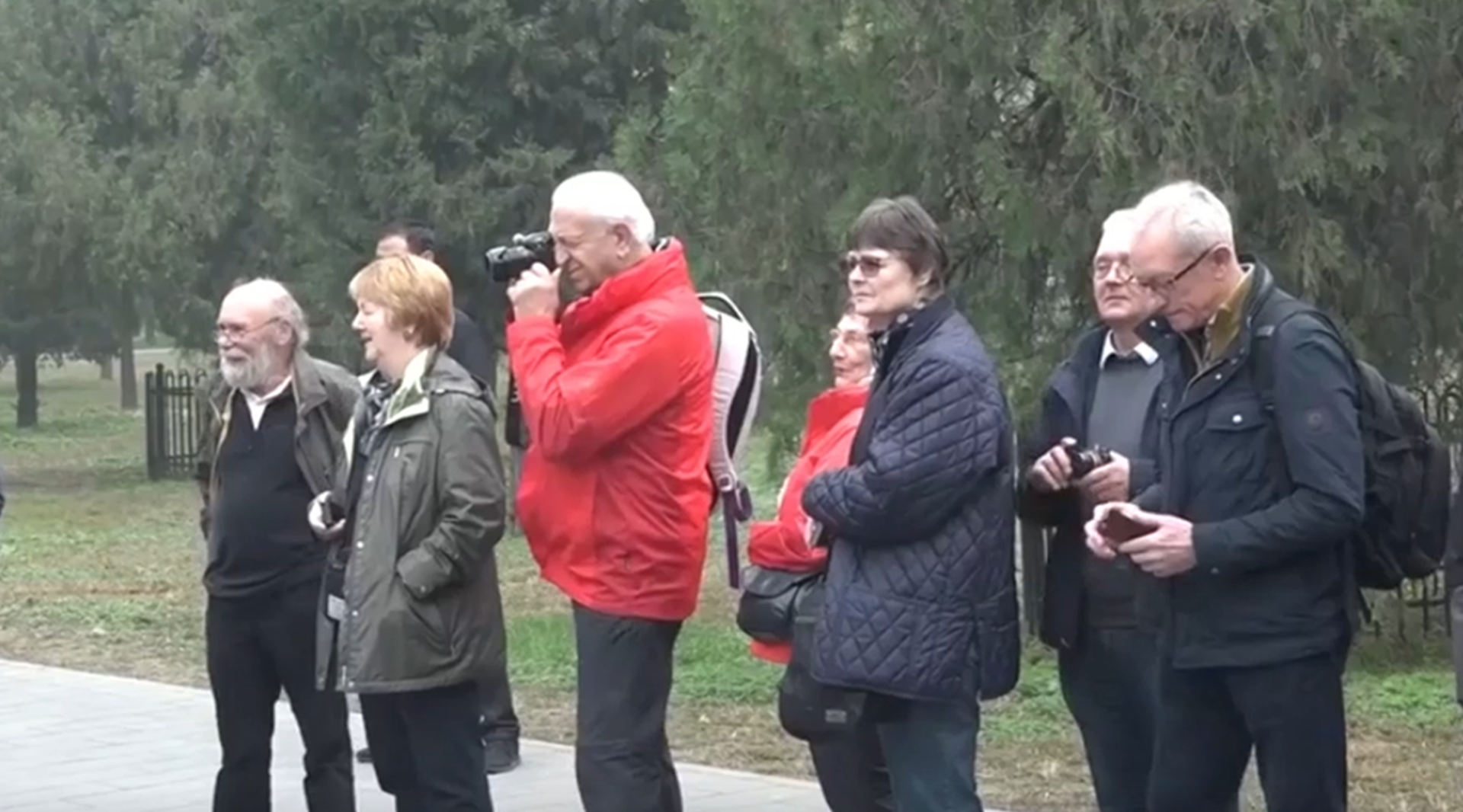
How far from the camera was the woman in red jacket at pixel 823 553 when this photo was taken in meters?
5.99

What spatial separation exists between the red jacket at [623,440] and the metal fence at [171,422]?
74.4 feet

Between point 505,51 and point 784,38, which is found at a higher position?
point 505,51

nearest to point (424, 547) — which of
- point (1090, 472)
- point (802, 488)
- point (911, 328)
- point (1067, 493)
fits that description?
point (802, 488)

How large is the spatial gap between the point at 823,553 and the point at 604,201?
3.36 ft

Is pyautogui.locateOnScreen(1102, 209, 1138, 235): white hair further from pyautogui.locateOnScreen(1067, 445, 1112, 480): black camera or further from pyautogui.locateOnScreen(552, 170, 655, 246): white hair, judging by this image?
pyautogui.locateOnScreen(552, 170, 655, 246): white hair

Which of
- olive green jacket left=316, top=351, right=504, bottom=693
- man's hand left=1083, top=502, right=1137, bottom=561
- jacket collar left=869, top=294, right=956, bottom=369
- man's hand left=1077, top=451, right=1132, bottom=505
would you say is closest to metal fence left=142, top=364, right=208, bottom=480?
olive green jacket left=316, top=351, right=504, bottom=693

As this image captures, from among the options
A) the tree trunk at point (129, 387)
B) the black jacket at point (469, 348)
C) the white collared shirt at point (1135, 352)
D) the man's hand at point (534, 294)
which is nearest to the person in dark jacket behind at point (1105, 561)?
the white collared shirt at point (1135, 352)

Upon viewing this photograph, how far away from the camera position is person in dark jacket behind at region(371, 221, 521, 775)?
800 cm

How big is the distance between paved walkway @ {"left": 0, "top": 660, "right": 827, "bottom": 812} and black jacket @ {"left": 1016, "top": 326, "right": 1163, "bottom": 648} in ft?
7.70

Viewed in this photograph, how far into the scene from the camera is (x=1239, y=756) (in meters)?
5.04

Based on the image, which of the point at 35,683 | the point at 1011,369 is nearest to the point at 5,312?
the point at 35,683

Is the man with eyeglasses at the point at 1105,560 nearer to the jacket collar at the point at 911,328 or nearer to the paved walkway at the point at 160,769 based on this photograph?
the jacket collar at the point at 911,328

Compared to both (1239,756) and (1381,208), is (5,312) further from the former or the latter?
(1239,756)

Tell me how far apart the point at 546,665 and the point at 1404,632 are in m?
4.14
